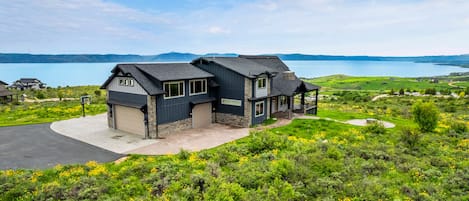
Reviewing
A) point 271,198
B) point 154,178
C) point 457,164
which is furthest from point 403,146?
point 154,178

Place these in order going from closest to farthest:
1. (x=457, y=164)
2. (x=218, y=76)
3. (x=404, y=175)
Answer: (x=404, y=175) → (x=457, y=164) → (x=218, y=76)

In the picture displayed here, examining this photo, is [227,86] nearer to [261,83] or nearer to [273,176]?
[261,83]

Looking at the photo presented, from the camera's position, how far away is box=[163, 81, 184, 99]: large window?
691 inches

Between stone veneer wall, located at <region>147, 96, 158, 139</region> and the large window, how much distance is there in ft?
3.18

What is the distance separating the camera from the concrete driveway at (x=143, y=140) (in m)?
15.0

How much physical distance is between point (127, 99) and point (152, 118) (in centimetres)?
235

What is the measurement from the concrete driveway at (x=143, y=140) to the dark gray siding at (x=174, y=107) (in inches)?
42.2

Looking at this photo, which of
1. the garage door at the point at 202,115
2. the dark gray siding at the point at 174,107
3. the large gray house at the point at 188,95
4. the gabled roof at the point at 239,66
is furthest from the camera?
the gabled roof at the point at 239,66

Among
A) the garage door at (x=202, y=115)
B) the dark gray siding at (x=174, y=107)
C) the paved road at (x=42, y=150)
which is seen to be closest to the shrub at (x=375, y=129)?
the garage door at (x=202, y=115)

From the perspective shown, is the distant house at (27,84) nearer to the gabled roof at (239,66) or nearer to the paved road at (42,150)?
the paved road at (42,150)

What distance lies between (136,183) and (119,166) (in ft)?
10.3

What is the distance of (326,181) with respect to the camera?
8.80 metres

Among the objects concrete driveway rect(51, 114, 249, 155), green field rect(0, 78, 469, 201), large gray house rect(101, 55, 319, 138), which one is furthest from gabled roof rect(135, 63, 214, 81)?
green field rect(0, 78, 469, 201)

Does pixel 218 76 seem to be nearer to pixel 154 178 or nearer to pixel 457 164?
pixel 154 178
